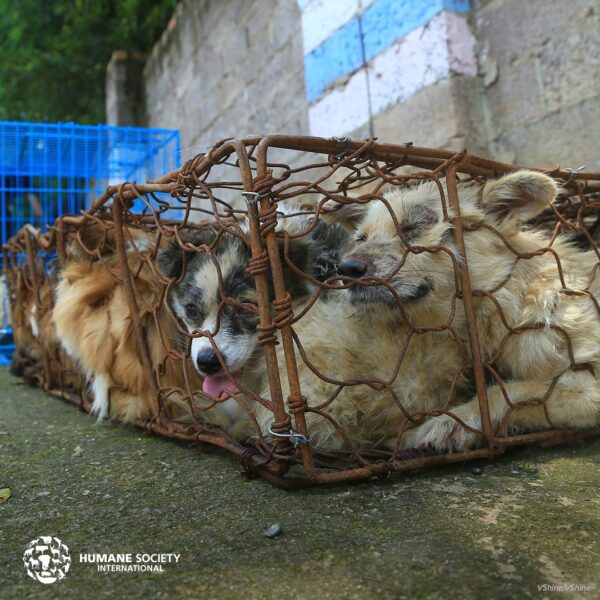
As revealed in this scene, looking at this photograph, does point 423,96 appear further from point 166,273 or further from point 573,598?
point 573,598

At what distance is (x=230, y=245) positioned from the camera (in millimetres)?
2410

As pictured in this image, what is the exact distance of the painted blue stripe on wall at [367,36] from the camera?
3217 millimetres

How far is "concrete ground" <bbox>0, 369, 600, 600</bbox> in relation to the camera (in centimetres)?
107

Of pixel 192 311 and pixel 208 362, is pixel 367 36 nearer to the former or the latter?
pixel 192 311

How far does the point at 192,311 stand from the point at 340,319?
0.68 m

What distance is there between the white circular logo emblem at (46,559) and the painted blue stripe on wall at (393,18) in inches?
121

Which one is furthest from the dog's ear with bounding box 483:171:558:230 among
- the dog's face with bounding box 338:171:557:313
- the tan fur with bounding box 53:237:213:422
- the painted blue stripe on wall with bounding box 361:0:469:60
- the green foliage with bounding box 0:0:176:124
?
the green foliage with bounding box 0:0:176:124

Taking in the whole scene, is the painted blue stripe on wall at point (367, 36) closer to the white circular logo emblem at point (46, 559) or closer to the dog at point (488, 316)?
the dog at point (488, 316)

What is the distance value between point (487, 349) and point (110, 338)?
1562mm

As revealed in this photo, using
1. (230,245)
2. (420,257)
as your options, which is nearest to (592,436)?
(420,257)

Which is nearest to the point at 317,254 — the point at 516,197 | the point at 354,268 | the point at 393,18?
the point at 354,268

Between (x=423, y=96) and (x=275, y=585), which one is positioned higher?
(x=423, y=96)

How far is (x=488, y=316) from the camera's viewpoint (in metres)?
1.96

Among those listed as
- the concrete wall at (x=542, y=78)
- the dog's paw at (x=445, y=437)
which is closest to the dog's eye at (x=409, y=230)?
the dog's paw at (x=445, y=437)
